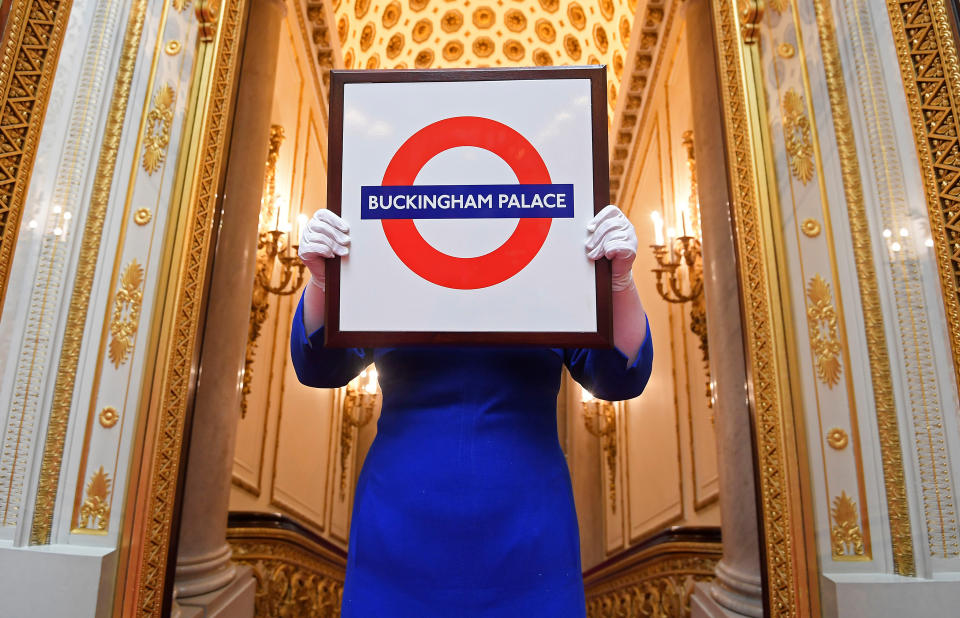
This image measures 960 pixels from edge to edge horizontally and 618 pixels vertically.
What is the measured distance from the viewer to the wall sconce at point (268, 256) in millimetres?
5469

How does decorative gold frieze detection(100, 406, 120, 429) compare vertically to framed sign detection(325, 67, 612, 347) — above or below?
below

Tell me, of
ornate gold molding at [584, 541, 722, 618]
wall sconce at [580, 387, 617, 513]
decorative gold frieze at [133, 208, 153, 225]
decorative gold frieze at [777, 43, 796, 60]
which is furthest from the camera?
wall sconce at [580, 387, 617, 513]

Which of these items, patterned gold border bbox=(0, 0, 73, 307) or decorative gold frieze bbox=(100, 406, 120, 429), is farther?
decorative gold frieze bbox=(100, 406, 120, 429)

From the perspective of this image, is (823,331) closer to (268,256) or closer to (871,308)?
(871,308)

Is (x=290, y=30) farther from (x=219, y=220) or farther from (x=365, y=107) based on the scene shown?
(x=365, y=107)

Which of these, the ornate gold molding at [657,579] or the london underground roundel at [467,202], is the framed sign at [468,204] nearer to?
the london underground roundel at [467,202]

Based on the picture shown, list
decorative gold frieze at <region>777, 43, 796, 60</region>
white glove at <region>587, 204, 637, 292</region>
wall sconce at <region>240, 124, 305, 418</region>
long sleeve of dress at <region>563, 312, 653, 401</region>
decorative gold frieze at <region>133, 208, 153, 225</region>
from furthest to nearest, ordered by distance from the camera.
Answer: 1. wall sconce at <region>240, 124, 305, 418</region>
2. decorative gold frieze at <region>777, 43, 796, 60</region>
3. decorative gold frieze at <region>133, 208, 153, 225</region>
4. long sleeve of dress at <region>563, 312, 653, 401</region>
5. white glove at <region>587, 204, 637, 292</region>

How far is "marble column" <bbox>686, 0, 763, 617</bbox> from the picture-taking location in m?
3.68

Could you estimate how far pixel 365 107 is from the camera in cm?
148

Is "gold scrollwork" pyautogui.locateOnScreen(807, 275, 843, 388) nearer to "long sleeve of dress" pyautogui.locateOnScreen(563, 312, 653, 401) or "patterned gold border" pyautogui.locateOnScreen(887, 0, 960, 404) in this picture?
"patterned gold border" pyautogui.locateOnScreen(887, 0, 960, 404)

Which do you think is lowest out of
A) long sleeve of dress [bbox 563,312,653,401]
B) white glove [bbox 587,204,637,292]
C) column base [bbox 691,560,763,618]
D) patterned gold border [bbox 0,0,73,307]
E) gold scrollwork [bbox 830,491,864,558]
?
column base [bbox 691,560,763,618]

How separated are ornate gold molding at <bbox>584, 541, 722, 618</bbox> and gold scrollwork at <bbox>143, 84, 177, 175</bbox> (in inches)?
172

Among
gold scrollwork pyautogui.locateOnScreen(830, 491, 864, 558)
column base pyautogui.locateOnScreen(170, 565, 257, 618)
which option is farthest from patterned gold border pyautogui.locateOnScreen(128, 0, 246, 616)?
gold scrollwork pyautogui.locateOnScreen(830, 491, 864, 558)

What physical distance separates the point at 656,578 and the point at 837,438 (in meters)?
3.35
